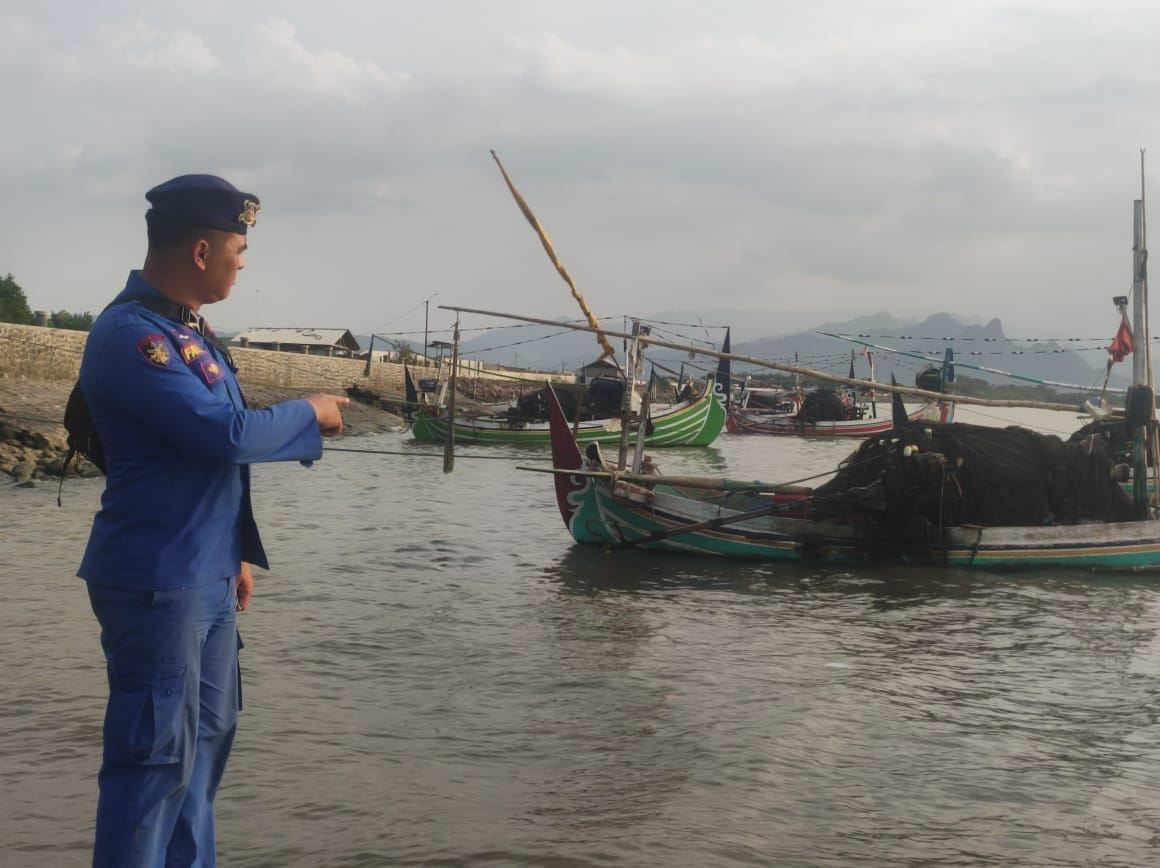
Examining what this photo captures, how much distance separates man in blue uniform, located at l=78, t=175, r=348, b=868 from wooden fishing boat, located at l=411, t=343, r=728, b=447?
95.2ft

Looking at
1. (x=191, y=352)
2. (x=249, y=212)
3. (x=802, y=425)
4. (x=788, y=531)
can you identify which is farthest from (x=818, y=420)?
(x=191, y=352)

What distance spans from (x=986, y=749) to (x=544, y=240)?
607 inches

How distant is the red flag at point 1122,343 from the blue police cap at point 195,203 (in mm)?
13294

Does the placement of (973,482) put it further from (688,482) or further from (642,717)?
(642,717)

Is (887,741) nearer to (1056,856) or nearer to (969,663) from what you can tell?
(1056,856)

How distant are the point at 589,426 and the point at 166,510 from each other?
3141 centimetres

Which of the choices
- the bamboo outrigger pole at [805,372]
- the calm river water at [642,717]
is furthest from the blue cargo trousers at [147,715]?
the bamboo outrigger pole at [805,372]

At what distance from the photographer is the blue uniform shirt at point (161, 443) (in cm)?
260

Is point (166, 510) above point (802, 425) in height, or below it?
below

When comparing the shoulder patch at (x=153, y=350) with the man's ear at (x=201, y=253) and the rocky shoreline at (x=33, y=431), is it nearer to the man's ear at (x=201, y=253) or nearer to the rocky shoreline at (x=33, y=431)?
the man's ear at (x=201, y=253)

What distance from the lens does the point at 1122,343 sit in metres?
13.7

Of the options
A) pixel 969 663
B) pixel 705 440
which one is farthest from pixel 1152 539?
pixel 705 440

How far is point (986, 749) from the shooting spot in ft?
19.5

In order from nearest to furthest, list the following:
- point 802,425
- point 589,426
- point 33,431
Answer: point 33,431, point 589,426, point 802,425
